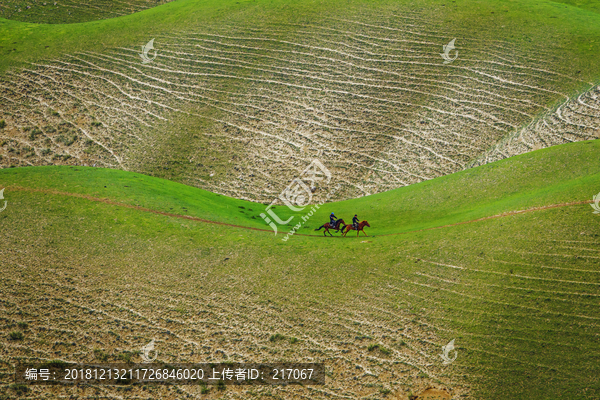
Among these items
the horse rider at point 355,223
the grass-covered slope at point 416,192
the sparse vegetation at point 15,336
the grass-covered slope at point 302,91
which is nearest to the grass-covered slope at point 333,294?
the sparse vegetation at point 15,336

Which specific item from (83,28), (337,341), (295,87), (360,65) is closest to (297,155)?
(295,87)

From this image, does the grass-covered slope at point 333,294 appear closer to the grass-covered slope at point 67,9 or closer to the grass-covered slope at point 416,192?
the grass-covered slope at point 416,192

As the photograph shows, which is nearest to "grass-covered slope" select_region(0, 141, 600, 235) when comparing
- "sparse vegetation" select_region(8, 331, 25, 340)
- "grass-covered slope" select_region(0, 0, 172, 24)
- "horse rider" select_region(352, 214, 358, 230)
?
"horse rider" select_region(352, 214, 358, 230)

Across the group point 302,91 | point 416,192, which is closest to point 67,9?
point 302,91

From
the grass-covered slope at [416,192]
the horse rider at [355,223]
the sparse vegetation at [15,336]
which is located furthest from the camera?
the grass-covered slope at [416,192]

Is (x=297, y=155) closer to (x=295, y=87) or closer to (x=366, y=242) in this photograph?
(x=295, y=87)

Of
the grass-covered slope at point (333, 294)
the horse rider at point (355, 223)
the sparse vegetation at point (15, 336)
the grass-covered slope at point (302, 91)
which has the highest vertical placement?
the grass-covered slope at point (302, 91)
